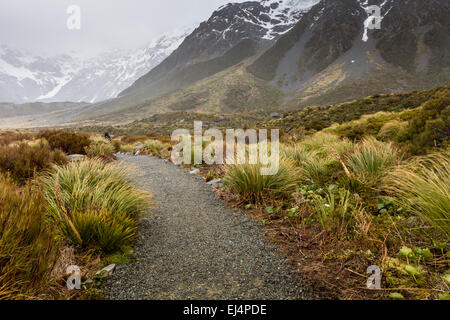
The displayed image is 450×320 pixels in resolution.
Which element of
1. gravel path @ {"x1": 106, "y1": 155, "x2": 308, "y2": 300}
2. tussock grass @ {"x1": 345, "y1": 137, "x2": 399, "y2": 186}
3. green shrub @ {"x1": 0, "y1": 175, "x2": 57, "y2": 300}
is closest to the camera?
green shrub @ {"x1": 0, "y1": 175, "x2": 57, "y2": 300}

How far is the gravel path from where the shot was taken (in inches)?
81.1

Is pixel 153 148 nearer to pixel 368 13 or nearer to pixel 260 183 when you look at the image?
pixel 260 183

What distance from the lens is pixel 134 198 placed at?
11.4 feet

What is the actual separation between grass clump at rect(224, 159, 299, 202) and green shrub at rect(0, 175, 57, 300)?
9.88 ft

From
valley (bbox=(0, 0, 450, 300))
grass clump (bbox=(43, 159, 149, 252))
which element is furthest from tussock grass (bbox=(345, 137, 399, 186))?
grass clump (bbox=(43, 159, 149, 252))

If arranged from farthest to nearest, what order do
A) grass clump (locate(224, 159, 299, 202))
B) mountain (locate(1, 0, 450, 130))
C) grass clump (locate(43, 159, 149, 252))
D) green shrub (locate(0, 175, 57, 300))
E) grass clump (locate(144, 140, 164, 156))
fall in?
1. mountain (locate(1, 0, 450, 130))
2. grass clump (locate(144, 140, 164, 156))
3. grass clump (locate(224, 159, 299, 202))
4. grass clump (locate(43, 159, 149, 252))
5. green shrub (locate(0, 175, 57, 300))

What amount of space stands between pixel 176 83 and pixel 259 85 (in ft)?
285

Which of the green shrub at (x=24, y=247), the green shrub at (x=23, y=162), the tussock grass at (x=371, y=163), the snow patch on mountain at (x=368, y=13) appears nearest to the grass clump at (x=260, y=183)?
the tussock grass at (x=371, y=163)

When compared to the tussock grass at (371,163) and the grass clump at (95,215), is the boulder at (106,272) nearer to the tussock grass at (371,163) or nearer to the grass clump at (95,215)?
the grass clump at (95,215)

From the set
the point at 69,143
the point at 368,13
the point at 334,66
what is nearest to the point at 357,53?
the point at 334,66

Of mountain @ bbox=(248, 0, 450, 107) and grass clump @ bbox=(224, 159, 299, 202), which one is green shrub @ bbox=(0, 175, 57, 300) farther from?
mountain @ bbox=(248, 0, 450, 107)

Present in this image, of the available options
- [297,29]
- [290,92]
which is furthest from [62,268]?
[297,29]

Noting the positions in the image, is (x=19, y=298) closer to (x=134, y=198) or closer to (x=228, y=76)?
(x=134, y=198)

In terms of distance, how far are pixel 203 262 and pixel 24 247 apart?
1576 millimetres
